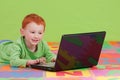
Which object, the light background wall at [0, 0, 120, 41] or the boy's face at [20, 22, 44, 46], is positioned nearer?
the boy's face at [20, 22, 44, 46]

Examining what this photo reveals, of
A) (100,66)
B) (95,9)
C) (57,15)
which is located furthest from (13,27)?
(100,66)

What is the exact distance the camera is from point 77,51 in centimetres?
142

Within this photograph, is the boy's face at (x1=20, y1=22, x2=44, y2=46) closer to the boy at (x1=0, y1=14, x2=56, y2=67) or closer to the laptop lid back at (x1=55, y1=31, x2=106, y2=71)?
the boy at (x1=0, y1=14, x2=56, y2=67)

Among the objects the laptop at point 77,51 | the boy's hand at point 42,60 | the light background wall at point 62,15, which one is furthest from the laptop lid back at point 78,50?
the light background wall at point 62,15

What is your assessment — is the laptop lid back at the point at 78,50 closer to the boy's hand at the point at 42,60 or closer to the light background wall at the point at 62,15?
the boy's hand at the point at 42,60

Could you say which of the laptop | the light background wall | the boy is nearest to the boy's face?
the boy

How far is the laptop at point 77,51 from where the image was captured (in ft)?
4.49

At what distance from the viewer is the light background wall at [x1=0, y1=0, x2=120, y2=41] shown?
7.75 ft

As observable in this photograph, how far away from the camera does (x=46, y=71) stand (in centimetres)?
146

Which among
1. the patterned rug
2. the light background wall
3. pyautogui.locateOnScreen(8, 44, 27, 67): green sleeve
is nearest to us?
the patterned rug

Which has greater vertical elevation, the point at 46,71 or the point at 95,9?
the point at 95,9

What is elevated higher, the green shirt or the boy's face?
the boy's face

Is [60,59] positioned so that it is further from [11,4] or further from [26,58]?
[11,4]

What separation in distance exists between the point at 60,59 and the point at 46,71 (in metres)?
0.10
